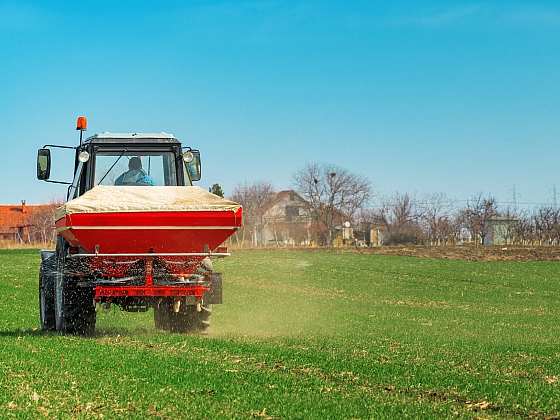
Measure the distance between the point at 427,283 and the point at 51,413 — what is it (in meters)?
26.4

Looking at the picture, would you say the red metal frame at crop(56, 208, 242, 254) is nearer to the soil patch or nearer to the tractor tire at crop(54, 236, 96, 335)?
the tractor tire at crop(54, 236, 96, 335)

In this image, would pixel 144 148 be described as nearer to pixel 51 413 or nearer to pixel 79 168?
pixel 79 168

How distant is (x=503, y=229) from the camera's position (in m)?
84.0

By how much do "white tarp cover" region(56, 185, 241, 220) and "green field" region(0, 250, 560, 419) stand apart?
1879 mm

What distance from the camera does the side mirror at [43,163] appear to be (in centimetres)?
1206

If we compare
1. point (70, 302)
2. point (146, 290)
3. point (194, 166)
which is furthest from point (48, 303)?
point (194, 166)

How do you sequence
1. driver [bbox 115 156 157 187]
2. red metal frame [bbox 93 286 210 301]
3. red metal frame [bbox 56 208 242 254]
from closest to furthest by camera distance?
red metal frame [bbox 56 208 242 254] → red metal frame [bbox 93 286 210 301] → driver [bbox 115 156 157 187]

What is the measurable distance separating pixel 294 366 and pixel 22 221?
8666 centimetres

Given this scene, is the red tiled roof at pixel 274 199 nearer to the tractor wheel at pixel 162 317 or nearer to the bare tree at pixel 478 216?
the bare tree at pixel 478 216

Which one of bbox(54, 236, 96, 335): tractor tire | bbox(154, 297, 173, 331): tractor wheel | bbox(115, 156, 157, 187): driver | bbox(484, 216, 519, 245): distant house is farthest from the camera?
bbox(484, 216, 519, 245): distant house

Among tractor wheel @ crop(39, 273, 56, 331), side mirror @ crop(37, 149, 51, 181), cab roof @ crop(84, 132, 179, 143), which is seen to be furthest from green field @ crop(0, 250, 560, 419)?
cab roof @ crop(84, 132, 179, 143)

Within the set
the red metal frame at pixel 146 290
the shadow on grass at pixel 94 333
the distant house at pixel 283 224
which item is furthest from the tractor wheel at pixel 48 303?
the distant house at pixel 283 224

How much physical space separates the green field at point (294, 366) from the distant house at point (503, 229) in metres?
53.3

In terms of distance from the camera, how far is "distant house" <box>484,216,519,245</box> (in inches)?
2864
